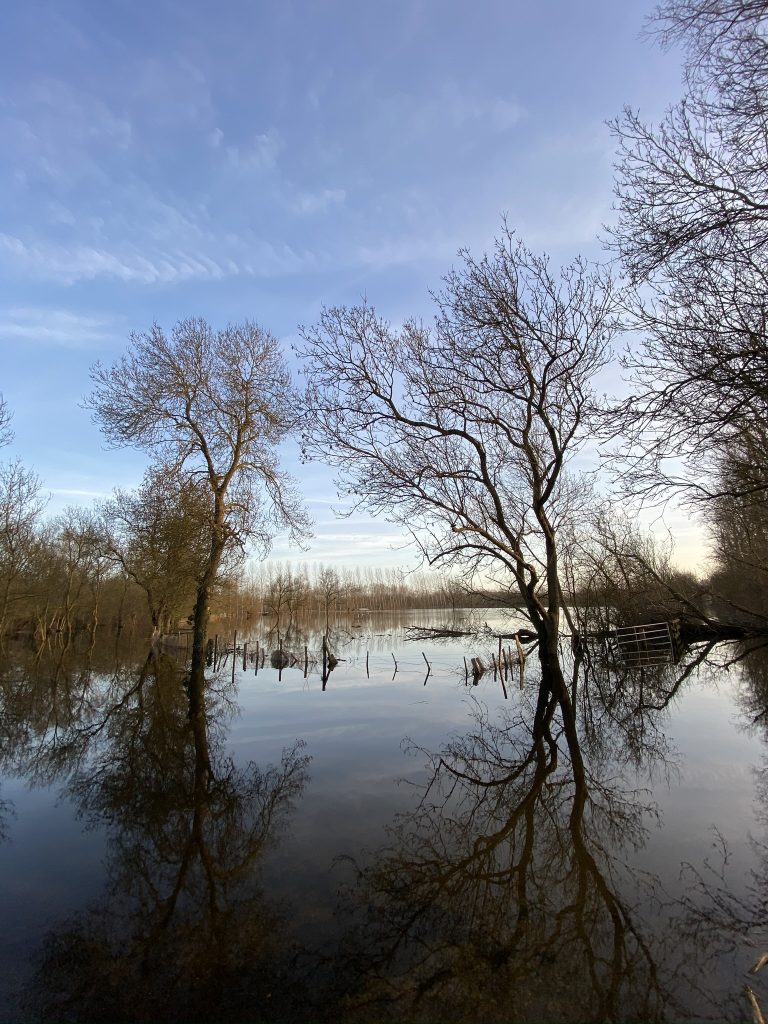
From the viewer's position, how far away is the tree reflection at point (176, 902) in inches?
119

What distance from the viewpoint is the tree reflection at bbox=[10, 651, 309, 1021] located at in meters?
3.03

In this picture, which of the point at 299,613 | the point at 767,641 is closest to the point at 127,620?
the point at 299,613

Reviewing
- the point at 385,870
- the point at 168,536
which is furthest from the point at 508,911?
the point at 168,536

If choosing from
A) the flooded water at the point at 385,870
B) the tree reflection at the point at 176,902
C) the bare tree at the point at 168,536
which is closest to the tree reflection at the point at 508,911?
the flooded water at the point at 385,870

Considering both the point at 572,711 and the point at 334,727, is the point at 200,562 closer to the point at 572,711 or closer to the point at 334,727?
the point at 334,727

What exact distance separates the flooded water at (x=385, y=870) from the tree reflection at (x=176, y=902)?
21 millimetres

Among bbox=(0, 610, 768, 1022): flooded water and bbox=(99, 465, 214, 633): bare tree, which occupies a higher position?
bbox=(99, 465, 214, 633): bare tree

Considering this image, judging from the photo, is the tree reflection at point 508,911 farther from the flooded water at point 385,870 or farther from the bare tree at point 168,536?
the bare tree at point 168,536

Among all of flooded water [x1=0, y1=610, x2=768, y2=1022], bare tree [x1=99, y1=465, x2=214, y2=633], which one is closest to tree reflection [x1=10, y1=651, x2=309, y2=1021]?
flooded water [x1=0, y1=610, x2=768, y2=1022]

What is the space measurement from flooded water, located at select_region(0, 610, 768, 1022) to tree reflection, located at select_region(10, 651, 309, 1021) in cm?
2

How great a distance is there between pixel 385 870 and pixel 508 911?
117cm

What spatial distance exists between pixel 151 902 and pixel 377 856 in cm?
189

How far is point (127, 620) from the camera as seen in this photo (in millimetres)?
47281

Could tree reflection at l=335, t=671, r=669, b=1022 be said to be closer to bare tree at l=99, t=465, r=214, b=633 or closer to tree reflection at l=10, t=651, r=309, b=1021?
tree reflection at l=10, t=651, r=309, b=1021
